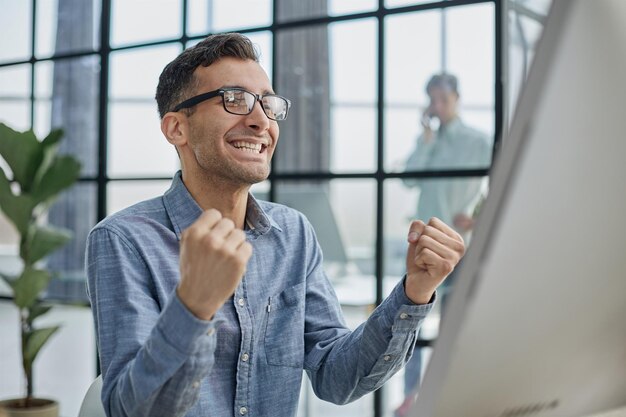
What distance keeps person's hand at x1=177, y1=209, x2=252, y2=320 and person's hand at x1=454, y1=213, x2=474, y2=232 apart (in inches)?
72.9

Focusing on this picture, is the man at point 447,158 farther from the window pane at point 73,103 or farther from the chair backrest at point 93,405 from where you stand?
the window pane at point 73,103

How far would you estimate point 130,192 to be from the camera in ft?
12.0

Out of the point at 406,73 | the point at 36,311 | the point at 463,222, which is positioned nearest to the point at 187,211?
the point at 463,222

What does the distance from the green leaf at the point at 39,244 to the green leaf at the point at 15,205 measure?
79mm

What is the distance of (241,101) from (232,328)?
451mm

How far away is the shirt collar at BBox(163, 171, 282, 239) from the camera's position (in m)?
1.40

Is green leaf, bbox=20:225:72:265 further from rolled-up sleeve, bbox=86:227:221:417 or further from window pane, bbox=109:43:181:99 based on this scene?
rolled-up sleeve, bbox=86:227:221:417

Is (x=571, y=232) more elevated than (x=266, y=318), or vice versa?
(x=571, y=232)

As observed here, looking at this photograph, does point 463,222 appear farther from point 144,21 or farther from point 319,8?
point 144,21

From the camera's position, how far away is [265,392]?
138cm

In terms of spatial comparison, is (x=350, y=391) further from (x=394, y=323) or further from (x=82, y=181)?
(x=82, y=181)

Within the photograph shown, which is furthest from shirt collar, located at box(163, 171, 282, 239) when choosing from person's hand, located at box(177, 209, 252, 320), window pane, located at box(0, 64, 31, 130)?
window pane, located at box(0, 64, 31, 130)

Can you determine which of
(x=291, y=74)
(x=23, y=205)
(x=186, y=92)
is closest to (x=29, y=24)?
(x=23, y=205)

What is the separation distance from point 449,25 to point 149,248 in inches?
71.6
